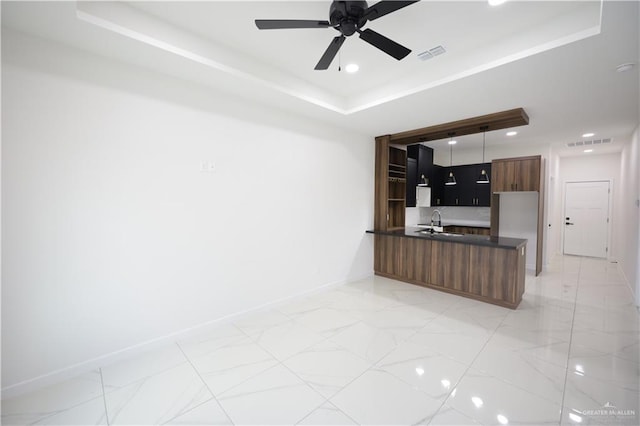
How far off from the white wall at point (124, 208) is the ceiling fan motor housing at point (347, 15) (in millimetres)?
1697

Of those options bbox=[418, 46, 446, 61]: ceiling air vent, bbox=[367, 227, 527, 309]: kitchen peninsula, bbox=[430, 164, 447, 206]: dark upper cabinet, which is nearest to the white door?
bbox=[430, 164, 447, 206]: dark upper cabinet

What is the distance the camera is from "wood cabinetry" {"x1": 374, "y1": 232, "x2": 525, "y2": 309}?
3.70 metres

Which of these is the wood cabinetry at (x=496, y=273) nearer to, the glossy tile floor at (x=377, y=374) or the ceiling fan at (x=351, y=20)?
the glossy tile floor at (x=377, y=374)

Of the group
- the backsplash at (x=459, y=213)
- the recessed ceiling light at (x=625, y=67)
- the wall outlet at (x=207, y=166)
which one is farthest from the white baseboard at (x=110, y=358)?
the backsplash at (x=459, y=213)

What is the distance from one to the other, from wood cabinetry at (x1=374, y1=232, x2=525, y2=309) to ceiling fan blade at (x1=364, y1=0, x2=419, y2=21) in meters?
3.23

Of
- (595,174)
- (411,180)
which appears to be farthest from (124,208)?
(595,174)

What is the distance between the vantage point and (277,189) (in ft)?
12.0

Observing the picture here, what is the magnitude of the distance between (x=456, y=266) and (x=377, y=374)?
2.53m

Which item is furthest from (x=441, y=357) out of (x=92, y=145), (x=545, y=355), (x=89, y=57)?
(x=89, y=57)

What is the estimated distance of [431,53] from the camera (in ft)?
8.81

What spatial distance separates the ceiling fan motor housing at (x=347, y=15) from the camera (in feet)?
5.89

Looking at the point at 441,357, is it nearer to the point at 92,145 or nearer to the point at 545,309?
the point at 545,309

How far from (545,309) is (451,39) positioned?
352cm

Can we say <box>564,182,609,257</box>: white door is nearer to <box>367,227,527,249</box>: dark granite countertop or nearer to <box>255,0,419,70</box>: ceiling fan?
<box>367,227,527,249</box>: dark granite countertop
